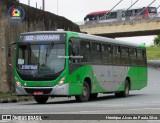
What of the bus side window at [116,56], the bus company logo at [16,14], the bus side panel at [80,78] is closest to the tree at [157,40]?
the bus company logo at [16,14]

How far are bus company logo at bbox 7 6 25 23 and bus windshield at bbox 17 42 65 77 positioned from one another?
273 inches

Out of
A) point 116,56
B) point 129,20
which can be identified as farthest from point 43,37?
point 129,20

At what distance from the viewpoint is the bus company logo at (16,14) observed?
92.0ft

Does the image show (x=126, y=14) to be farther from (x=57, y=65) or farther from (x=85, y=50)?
(x=57, y=65)

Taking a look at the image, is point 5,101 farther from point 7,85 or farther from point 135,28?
point 135,28

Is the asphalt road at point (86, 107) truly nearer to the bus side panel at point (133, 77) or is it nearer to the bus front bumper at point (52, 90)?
the bus front bumper at point (52, 90)

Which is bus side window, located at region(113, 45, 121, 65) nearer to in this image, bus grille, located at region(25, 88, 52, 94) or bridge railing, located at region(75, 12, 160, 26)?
bus grille, located at region(25, 88, 52, 94)

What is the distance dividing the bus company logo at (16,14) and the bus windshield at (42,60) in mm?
6924

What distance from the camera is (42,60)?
825 inches

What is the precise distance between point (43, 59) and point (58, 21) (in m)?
13.1

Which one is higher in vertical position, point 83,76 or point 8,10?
point 8,10

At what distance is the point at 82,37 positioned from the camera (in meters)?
22.2

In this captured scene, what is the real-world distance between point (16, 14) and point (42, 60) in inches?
302

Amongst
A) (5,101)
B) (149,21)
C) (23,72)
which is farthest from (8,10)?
(149,21)
